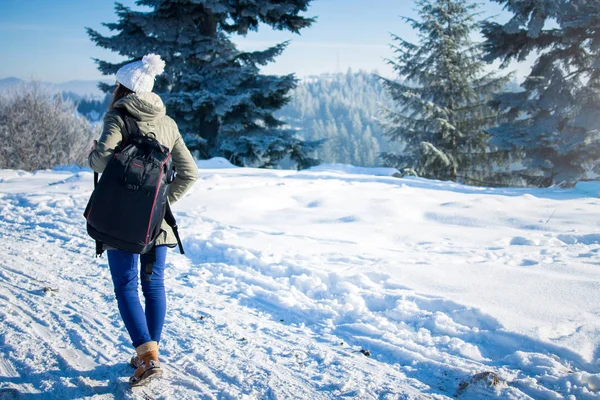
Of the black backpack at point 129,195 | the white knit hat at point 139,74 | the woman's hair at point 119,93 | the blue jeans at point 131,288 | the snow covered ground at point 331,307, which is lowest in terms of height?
the snow covered ground at point 331,307

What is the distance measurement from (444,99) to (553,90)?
4910mm

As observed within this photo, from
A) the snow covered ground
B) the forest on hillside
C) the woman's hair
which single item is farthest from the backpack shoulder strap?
the forest on hillside

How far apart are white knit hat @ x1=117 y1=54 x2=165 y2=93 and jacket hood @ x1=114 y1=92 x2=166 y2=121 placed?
0.06 m

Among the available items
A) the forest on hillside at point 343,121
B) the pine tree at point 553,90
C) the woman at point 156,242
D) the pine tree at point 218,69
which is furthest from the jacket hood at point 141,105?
the forest on hillside at point 343,121

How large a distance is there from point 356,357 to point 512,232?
365 cm

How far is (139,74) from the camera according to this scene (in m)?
2.29

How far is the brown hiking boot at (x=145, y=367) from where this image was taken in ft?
7.56

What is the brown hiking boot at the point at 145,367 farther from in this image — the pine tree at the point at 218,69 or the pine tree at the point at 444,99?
the pine tree at the point at 444,99

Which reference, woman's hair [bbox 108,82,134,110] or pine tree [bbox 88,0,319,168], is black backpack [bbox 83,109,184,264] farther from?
pine tree [bbox 88,0,319,168]

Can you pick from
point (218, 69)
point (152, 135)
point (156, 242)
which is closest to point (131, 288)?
point (156, 242)

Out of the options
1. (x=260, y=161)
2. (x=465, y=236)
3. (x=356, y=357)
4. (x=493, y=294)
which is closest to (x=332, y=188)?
(x=465, y=236)

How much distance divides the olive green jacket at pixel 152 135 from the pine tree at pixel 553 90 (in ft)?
40.1

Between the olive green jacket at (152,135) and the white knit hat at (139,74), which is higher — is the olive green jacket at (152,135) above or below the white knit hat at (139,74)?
below

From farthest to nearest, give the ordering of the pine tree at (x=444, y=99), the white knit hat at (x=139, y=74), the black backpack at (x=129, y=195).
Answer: the pine tree at (x=444, y=99) < the white knit hat at (x=139, y=74) < the black backpack at (x=129, y=195)
